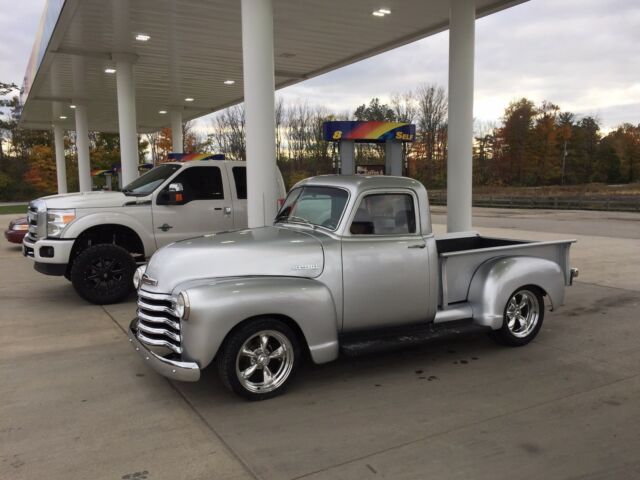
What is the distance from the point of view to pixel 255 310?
13.9 feet

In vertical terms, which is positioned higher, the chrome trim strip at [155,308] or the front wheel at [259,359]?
the chrome trim strip at [155,308]

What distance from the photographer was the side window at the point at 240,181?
9203mm

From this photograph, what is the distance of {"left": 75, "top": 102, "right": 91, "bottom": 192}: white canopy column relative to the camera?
22781 mm

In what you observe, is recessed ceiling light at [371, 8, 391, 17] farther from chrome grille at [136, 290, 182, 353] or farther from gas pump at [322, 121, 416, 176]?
chrome grille at [136, 290, 182, 353]

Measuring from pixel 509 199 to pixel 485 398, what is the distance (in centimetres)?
3392

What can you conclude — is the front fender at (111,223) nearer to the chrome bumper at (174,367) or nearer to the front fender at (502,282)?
the chrome bumper at (174,367)

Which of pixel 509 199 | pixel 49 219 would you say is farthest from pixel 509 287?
pixel 509 199

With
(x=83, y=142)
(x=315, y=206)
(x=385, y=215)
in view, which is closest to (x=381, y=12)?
(x=315, y=206)

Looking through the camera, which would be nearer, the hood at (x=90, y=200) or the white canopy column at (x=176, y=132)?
the hood at (x=90, y=200)

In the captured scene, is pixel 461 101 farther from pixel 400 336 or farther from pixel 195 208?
pixel 400 336

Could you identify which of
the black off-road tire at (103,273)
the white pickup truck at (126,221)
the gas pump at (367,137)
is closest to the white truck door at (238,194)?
the white pickup truck at (126,221)

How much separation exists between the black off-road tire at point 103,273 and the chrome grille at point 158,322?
3566 millimetres

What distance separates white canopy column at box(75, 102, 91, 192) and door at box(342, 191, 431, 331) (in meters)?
21.0

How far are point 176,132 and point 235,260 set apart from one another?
70.2ft
